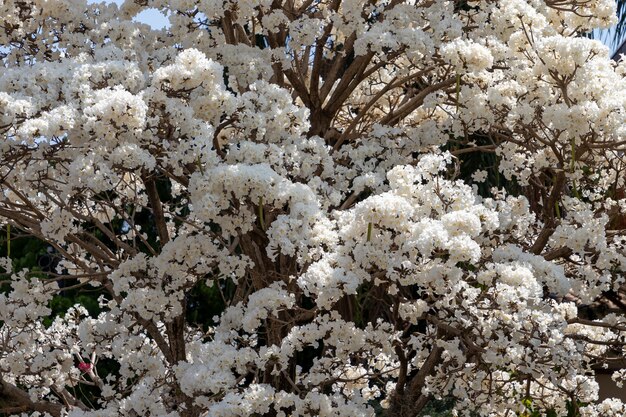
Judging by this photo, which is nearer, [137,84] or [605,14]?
[137,84]

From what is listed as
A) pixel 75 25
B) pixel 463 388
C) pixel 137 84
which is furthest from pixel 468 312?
pixel 75 25

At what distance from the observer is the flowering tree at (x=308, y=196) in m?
4.66

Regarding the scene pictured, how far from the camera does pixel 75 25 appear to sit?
248 inches

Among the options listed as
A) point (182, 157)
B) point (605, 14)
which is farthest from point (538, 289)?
point (605, 14)

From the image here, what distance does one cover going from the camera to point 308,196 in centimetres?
494

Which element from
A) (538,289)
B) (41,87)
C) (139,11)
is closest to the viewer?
(538,289)

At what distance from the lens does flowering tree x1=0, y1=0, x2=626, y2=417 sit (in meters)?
4.66

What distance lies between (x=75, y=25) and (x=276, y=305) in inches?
101

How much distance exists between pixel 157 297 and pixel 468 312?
5.61ft

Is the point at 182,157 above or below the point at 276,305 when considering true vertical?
above

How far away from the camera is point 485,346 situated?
193 inches

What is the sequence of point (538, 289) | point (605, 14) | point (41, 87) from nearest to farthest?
1. point (538, 289)
2. point (41, 87)
3. point (605, 14)

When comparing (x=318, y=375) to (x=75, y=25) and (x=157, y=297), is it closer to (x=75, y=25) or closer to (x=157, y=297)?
(x=157, y=297)

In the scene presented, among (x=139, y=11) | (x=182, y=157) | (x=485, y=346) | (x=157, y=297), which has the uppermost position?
(x=139, y=11)
